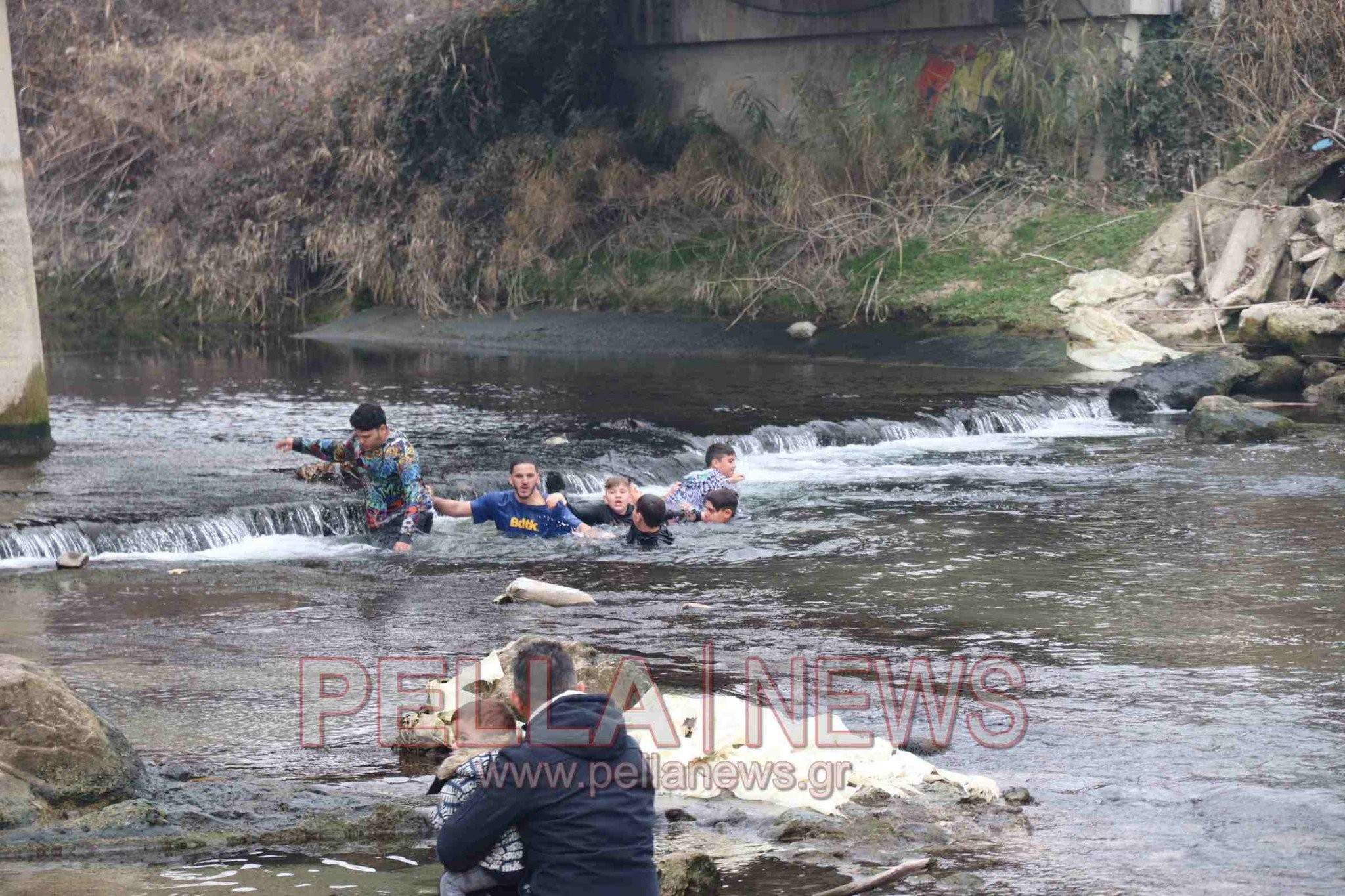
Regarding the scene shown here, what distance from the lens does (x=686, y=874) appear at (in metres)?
5.62

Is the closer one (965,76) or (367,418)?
(367,418)

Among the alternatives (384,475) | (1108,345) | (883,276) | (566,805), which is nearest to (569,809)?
(566,805)

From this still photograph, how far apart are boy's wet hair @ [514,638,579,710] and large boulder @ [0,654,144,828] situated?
238cm

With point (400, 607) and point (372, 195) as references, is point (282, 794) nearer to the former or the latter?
point (400, 607)

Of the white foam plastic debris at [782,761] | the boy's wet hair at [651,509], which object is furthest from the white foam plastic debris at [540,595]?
the white foam plastic debris at [782,761]

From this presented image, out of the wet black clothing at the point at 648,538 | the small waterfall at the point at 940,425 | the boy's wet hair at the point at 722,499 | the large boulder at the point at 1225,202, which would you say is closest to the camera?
the wet black clothing at the point at 648,538

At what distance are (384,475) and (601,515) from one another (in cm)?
187

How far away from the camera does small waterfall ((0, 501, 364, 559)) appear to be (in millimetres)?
12766

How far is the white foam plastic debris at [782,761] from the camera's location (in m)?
6.86

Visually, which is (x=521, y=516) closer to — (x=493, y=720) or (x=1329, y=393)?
(x=493, y=720)

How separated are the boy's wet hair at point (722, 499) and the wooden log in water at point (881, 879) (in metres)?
7.91

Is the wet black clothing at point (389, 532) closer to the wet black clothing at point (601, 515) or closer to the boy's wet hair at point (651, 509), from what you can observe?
the wet black clothing at point (601, 515)

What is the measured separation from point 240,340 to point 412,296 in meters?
3.01

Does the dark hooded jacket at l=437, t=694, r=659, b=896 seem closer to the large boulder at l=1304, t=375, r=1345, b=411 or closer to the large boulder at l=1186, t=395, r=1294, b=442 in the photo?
the large boulder at l=1186, t=395, r=1294, b=442
